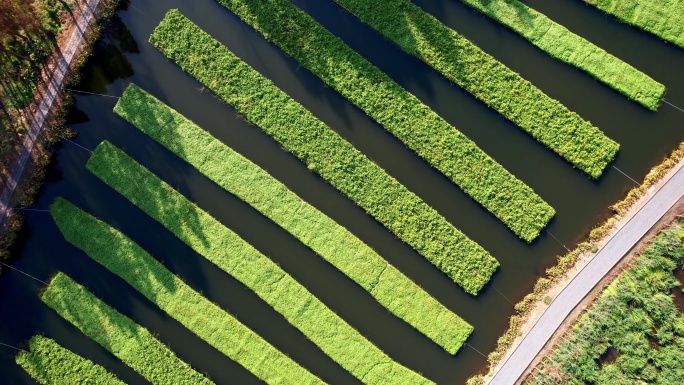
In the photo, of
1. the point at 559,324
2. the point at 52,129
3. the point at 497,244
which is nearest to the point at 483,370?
the point at 559,324

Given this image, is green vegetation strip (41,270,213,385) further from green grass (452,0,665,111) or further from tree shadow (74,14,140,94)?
green grass (452,0,665,111)

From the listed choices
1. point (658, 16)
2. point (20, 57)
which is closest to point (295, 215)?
point (20, 57)

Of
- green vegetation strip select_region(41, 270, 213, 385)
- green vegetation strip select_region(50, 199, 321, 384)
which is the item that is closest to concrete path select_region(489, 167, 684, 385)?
green vegetation strip select_region(50, 199, 321, 384)

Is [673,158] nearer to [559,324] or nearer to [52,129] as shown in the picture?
[559,324]

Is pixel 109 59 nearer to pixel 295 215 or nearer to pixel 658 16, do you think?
pixel 295 215

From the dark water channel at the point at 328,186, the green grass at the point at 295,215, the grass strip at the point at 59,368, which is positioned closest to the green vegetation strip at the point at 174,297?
the dark water channel at the point at 328,186
